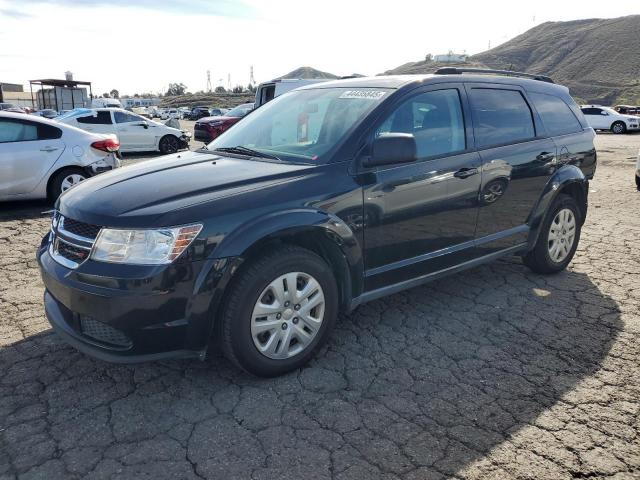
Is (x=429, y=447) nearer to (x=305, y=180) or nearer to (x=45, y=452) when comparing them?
(x=305, y=180)

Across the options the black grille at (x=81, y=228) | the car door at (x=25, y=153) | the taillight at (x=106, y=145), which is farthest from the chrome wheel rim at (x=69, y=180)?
the black grille at (x=81, y=228)

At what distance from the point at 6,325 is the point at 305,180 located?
2.55 metres

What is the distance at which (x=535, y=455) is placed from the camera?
2.51 metres

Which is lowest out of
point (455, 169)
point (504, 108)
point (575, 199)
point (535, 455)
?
point (535, 455)

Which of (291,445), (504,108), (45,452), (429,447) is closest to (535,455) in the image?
Answer: (429,447)

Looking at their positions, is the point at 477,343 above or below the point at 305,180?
below

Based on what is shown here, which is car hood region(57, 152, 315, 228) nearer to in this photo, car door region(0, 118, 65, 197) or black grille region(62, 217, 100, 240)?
black grille region(62, 217, 100, 240)

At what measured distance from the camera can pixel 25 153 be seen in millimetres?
7301

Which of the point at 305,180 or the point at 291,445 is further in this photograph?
the point at 305,180

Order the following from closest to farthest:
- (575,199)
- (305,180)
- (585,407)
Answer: (585,407) → (305,180) → (575,199)

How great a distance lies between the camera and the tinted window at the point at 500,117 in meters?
4.13

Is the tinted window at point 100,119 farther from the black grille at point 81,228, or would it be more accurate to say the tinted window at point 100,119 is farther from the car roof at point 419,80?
the black grille at point 81,228

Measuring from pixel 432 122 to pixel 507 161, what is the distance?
33.2 inches

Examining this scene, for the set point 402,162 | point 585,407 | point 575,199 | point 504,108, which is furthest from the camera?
point 575,199
